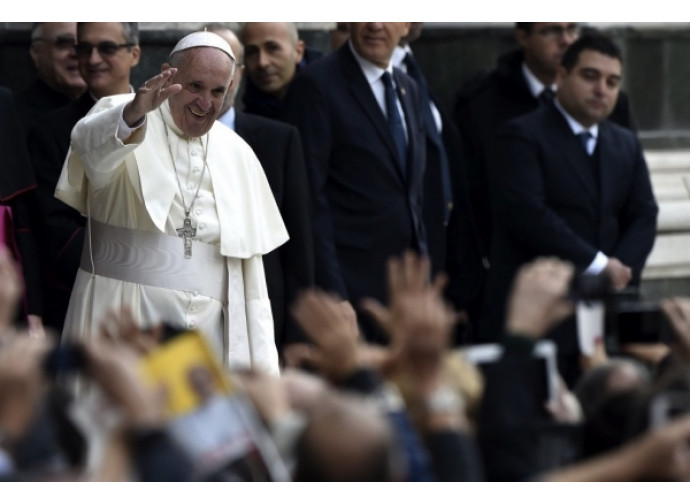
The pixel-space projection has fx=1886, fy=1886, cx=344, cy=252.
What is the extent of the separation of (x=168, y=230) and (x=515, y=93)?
2.73 meters

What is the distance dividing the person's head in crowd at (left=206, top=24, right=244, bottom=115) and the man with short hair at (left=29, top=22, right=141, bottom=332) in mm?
370

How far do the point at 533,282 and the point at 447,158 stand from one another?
3579 mm

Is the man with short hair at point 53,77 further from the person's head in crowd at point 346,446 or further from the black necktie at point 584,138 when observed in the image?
the person's head in crowd at point 346,446

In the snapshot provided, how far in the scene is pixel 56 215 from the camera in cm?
688

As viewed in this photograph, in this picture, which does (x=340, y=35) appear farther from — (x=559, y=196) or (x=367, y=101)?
(x=559, y=196)

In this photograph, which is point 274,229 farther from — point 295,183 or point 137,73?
point 137,73

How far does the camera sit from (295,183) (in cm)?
700

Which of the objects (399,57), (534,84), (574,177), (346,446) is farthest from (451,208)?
(346,446)

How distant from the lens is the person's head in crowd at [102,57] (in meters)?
7.07

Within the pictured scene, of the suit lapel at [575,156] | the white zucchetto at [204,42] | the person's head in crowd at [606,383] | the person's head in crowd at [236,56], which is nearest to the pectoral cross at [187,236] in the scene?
the white zucchetto at [204,42]

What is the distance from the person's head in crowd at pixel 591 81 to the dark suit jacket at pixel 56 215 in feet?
6.42

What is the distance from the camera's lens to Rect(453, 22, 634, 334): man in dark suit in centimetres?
851

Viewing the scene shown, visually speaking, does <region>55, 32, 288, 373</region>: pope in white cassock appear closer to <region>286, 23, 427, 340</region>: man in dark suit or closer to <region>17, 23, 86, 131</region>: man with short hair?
<region>286, 23, 427, 340</region>: man in dark suit

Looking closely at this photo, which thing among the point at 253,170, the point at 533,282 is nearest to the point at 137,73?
the point at 253,170
